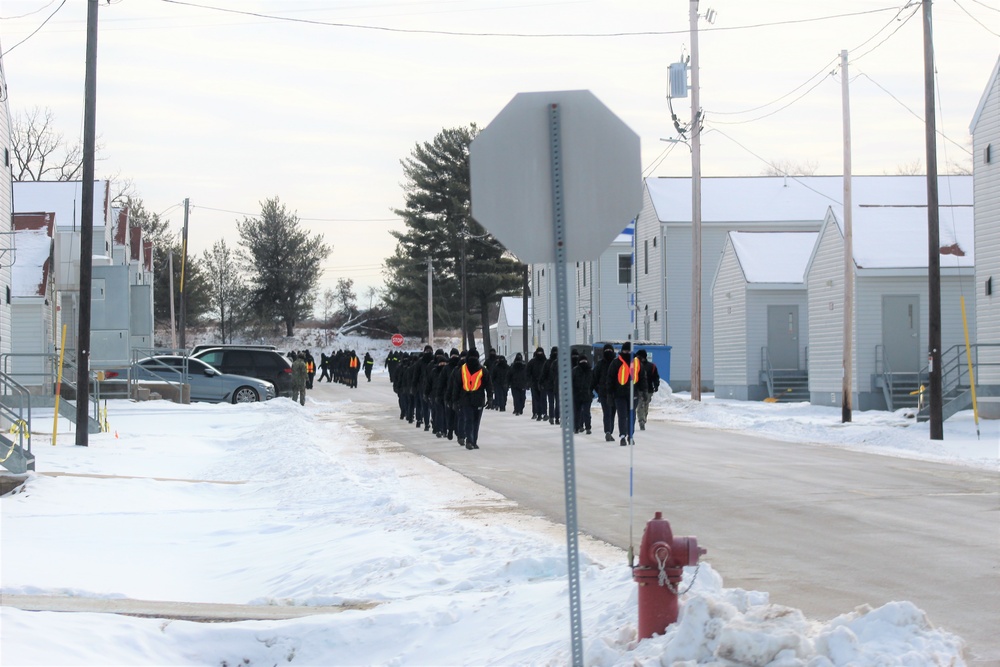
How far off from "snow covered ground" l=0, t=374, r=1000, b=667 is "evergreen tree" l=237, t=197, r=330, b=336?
7898cm

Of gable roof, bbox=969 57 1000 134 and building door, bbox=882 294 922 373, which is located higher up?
gable roof, bbox=969 57 1000 134

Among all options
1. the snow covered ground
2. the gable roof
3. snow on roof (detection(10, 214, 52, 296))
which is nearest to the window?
snow on roof (detection(10, 214, 52, 296))

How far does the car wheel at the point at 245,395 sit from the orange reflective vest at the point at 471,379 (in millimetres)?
14755

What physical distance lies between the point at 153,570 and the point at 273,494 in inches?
178

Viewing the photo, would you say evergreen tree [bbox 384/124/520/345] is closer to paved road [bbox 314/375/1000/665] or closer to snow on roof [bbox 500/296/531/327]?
snow on roof [bbox 500/296/531/327]

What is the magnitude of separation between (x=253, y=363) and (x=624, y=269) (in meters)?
20.5

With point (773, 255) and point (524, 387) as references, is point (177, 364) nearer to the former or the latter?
point (524, 387)

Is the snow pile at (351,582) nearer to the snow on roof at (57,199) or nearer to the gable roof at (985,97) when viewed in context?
the gable roof at (985,97)

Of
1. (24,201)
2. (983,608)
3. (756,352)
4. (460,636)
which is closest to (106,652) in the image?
(460,636)

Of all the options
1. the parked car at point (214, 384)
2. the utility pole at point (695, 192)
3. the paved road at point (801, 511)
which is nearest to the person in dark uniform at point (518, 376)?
the utility pole at point (695, 192)

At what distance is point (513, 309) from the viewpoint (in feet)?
260

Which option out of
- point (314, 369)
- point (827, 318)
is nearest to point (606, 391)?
point (827, 318)

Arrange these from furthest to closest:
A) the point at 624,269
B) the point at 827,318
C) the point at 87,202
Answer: the point at 624,269
the point at 827,318
the point at 87,202

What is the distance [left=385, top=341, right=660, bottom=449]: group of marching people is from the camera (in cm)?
2097
